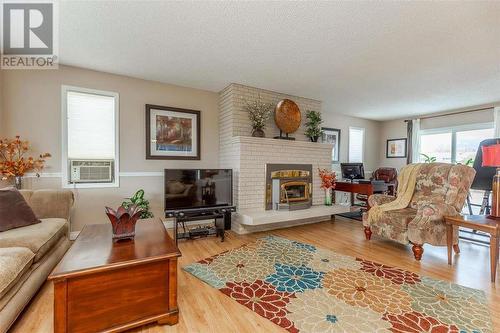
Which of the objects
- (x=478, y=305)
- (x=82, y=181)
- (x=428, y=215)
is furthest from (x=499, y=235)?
(x=82, y=181)

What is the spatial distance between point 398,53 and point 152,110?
351 centimetres

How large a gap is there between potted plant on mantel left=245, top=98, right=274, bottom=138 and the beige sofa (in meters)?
2.71

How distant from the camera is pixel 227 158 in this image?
4.00 meters

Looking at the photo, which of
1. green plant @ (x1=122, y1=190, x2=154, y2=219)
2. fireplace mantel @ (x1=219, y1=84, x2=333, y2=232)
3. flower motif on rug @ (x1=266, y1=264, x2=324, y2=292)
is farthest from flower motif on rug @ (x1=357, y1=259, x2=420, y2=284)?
green plant @ (x1=122, y1=190, x2=154, y2=219)

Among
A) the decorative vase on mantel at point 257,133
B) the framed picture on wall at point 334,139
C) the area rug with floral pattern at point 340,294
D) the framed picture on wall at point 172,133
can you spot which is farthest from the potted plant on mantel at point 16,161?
the framed picture on wall at point 334,139

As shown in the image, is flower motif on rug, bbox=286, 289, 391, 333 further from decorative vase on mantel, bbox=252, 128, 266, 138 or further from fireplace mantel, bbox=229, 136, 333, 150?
decorative vase on mantel, bbox=252, 128, 266, 138

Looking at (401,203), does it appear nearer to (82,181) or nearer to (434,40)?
(434,40)

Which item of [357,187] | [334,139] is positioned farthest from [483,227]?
[334,139]

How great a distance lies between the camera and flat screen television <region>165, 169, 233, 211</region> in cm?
316

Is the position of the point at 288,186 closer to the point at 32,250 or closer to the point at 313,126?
the point at 313,126

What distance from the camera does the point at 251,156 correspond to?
12.3 feet

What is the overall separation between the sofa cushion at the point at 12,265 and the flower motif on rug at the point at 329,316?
1.80 m

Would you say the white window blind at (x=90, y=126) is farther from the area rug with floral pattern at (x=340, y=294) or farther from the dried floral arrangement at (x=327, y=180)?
the dried floral arrangement at (x=327, y=180)

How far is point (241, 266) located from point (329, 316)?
1.04 m
